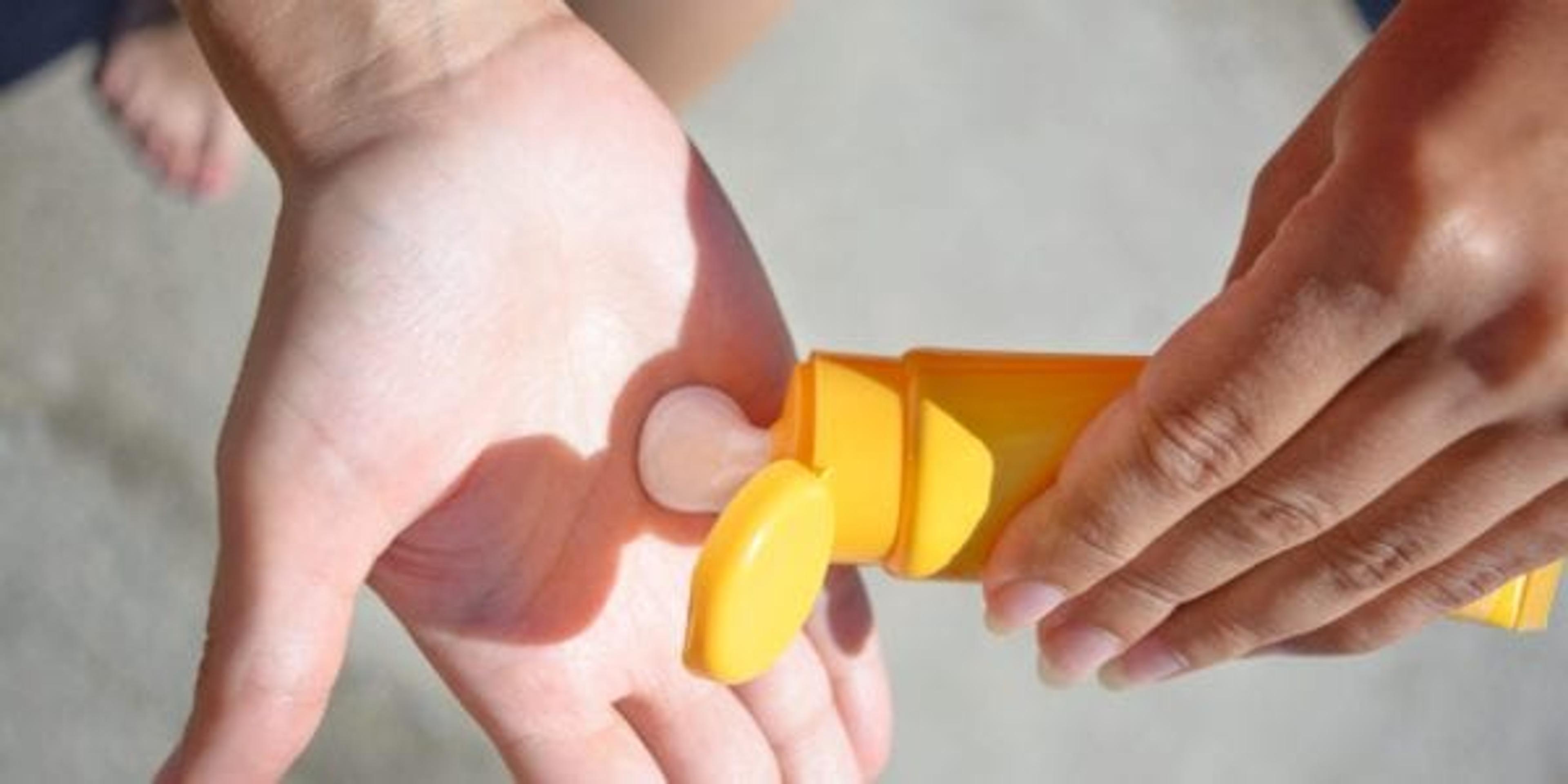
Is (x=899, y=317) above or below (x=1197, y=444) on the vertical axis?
below

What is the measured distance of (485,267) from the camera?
67 cm

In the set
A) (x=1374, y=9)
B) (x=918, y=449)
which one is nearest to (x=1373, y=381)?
(x=918, y=449)

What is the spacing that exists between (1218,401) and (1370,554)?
4.1 inches

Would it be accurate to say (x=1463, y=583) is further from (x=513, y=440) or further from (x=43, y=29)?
(x=43, y=29)

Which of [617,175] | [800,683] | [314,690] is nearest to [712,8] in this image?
[617,175]

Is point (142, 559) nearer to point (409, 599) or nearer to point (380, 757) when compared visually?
point (380, 757)

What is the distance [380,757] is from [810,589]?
352 mm

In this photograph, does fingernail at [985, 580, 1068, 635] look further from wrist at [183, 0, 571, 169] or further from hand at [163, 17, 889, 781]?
wrist at [183, 0, 571, 169]

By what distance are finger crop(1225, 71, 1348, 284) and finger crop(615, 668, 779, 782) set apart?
242 mm

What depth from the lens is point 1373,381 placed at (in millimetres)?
614

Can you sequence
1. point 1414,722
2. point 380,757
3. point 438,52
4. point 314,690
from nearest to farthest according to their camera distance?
point 314,690, point 438,52, point 380,757, point 1414,722

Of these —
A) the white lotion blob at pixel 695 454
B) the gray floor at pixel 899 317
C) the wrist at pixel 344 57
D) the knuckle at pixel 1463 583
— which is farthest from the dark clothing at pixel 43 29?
the knuckle at pixel 1463 583

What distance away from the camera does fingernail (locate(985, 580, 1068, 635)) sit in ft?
2.24

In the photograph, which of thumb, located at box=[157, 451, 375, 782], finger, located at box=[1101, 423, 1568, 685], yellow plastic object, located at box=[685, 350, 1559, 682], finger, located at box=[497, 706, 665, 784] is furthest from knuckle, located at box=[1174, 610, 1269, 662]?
thumb, located at box=[157, 451, 375, 782]
